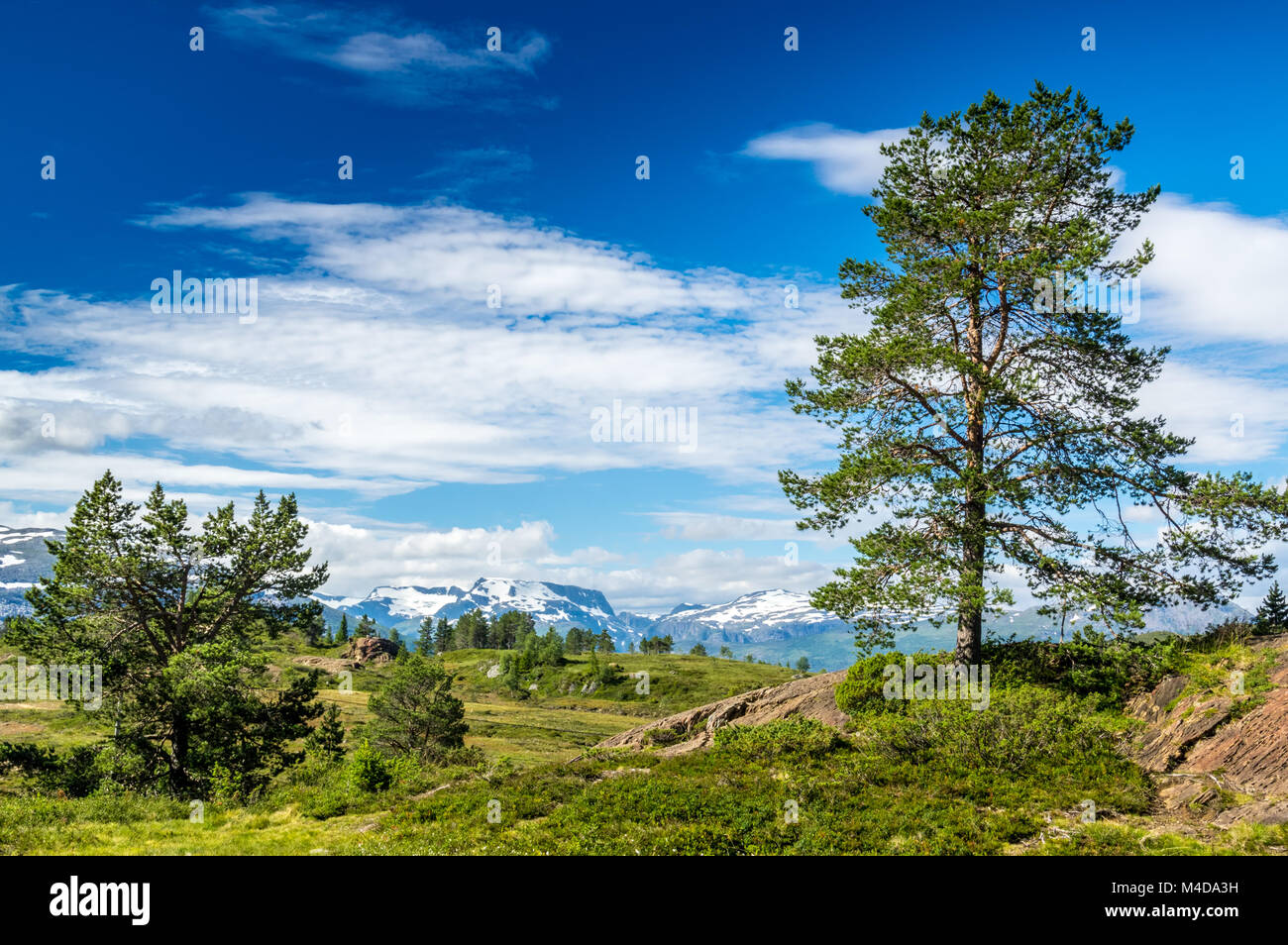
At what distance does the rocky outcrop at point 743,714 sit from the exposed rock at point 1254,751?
997 cm

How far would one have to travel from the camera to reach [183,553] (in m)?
31.0

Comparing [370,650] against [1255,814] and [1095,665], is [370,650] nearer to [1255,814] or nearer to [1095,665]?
[1095,665]

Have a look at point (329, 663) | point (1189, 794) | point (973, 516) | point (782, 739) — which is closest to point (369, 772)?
point (782, 739)

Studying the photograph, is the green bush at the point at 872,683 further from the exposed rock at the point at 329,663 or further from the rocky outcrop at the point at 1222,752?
the exposed rock at the point at 329,663

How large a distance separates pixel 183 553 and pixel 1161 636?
3671 cm

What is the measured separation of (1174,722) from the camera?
17.9m

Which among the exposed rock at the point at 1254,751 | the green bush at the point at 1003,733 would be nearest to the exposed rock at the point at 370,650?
the green bush at the point at 1003,733

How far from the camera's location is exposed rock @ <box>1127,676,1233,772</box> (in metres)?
16.8

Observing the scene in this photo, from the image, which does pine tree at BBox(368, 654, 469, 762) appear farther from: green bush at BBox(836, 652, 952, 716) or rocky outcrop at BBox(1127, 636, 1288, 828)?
rocky outcrop at BBox(1127, 636, 1288, 828)

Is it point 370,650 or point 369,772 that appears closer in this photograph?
point 369,772

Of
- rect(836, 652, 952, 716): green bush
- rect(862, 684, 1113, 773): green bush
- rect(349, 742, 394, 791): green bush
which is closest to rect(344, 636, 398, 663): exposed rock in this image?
rect(349, 742, 394, 791): green bush

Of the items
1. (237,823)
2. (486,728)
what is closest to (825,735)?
(237,823)

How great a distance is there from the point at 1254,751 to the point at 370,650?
19214 cm

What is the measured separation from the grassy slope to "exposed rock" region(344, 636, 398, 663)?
545 feet
